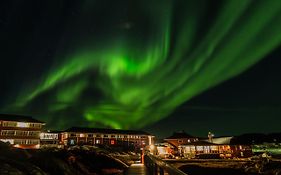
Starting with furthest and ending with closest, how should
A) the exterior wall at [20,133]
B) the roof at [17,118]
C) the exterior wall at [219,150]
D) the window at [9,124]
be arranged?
the exterior wall at [219,150]
the roof at [17,118]
the window at [9,124]
the exterior wall at [20,133]

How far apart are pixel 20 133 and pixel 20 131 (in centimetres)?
66

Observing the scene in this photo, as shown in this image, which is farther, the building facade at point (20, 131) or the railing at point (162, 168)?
the building facade at point (20, 131)

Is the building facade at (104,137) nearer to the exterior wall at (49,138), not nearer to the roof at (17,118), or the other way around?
the exterior wall at (49,138)

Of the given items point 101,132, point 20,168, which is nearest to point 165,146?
point 101,132

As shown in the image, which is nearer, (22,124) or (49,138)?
(22,124)

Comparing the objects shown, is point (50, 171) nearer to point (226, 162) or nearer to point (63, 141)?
point (226, 162)

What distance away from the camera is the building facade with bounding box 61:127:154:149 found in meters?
97.1

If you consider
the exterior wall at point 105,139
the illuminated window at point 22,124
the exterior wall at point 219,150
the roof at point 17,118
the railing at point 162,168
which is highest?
the roof at point 17,118

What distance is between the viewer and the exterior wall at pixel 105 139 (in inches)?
3809

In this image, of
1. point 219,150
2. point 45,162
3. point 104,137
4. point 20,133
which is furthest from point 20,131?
point 219,150

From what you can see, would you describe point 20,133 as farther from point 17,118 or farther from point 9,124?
point 17,118

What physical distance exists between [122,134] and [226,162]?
57397 millimetres

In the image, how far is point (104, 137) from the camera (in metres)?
105

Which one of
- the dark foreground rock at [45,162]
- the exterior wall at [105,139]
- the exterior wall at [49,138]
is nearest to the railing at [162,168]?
the dark foreground rock at [45,162]
